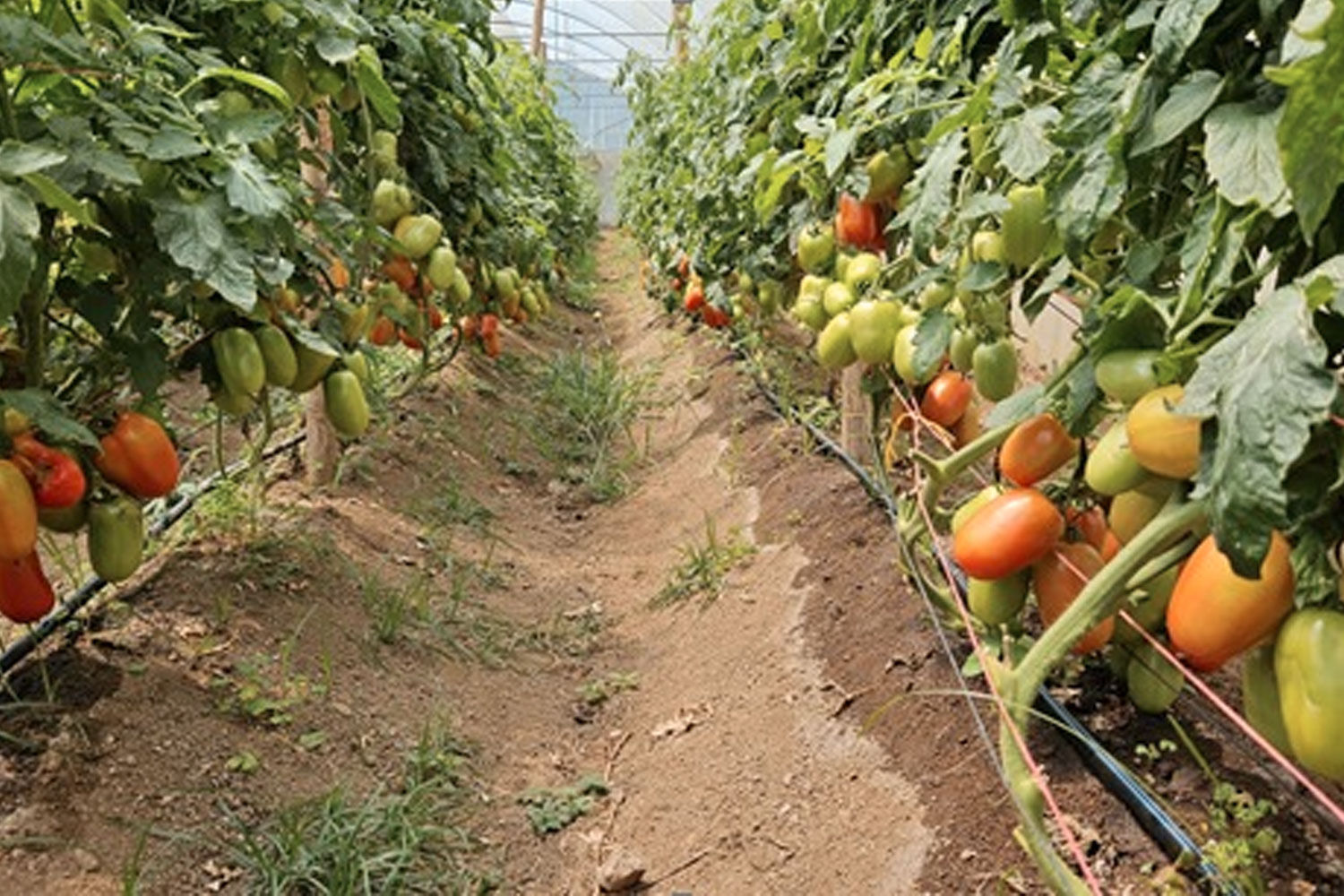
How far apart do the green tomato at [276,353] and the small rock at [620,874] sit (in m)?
1.03

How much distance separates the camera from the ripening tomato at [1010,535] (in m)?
1.29

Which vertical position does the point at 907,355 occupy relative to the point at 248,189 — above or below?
below

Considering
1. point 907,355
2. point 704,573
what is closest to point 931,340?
point 907,355

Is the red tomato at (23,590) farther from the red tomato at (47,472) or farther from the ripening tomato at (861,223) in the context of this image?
the ripening tomato at (861,223)

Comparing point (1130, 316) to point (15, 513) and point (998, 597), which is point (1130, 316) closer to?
point (998, 597)

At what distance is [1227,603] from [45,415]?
1.38 metres

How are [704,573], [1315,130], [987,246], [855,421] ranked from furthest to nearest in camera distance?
[704,573] → [855,421] → [987,246] → [1315,130]

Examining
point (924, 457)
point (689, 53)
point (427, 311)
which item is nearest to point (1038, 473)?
point (924, 457)

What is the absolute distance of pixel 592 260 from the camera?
49.5 ft

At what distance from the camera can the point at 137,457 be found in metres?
1.71

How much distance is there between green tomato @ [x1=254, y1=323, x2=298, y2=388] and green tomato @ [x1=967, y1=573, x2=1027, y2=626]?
1.16m

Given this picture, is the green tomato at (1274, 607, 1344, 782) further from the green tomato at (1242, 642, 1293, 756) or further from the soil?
the soil

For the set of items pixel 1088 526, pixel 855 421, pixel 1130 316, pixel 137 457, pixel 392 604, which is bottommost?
pixel 392 604

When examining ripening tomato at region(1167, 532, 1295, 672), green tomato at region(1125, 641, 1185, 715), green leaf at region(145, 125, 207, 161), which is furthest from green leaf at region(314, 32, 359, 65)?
ripening tomato at region(1167, 532, 1295, 672)
